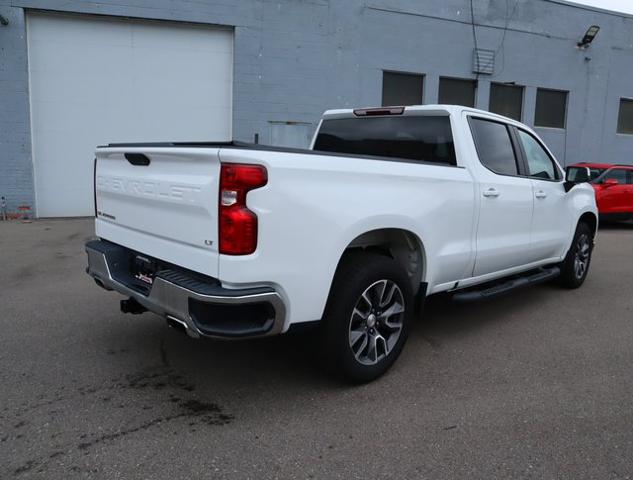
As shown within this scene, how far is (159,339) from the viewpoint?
181 inches

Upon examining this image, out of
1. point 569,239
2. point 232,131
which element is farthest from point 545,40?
point 569,239

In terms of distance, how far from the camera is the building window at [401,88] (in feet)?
47.8

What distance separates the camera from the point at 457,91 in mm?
15477

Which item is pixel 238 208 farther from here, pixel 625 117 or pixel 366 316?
pixel 625 117

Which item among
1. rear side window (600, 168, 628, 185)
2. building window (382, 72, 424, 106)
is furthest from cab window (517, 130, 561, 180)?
building window (382, 72, 424, 106)

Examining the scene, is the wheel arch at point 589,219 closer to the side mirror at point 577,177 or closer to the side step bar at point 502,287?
the side mirror at point 577,177

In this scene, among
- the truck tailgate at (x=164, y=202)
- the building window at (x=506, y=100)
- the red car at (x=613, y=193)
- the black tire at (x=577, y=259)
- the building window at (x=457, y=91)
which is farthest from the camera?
the building window at (x=506, y=100)

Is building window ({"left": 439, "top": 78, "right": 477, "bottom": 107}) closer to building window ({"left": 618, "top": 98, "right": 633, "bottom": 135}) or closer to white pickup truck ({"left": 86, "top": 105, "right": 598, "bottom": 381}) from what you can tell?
building window ({"left": 618, "top": 98, "right": 633, "bottom": 135})

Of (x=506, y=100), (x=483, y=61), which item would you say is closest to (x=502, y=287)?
(x=483, y=61)

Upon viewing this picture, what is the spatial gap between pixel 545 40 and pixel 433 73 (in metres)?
4.03

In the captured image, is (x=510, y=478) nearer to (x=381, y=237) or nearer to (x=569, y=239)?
(x=381, y=237)

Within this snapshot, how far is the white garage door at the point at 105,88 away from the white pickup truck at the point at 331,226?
833 cm

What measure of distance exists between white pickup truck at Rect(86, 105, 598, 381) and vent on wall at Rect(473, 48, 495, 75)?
10.7 m

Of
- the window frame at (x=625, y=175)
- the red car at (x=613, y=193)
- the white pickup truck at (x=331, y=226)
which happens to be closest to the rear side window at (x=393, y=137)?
the white pickup truck at (x=331, y=226)
